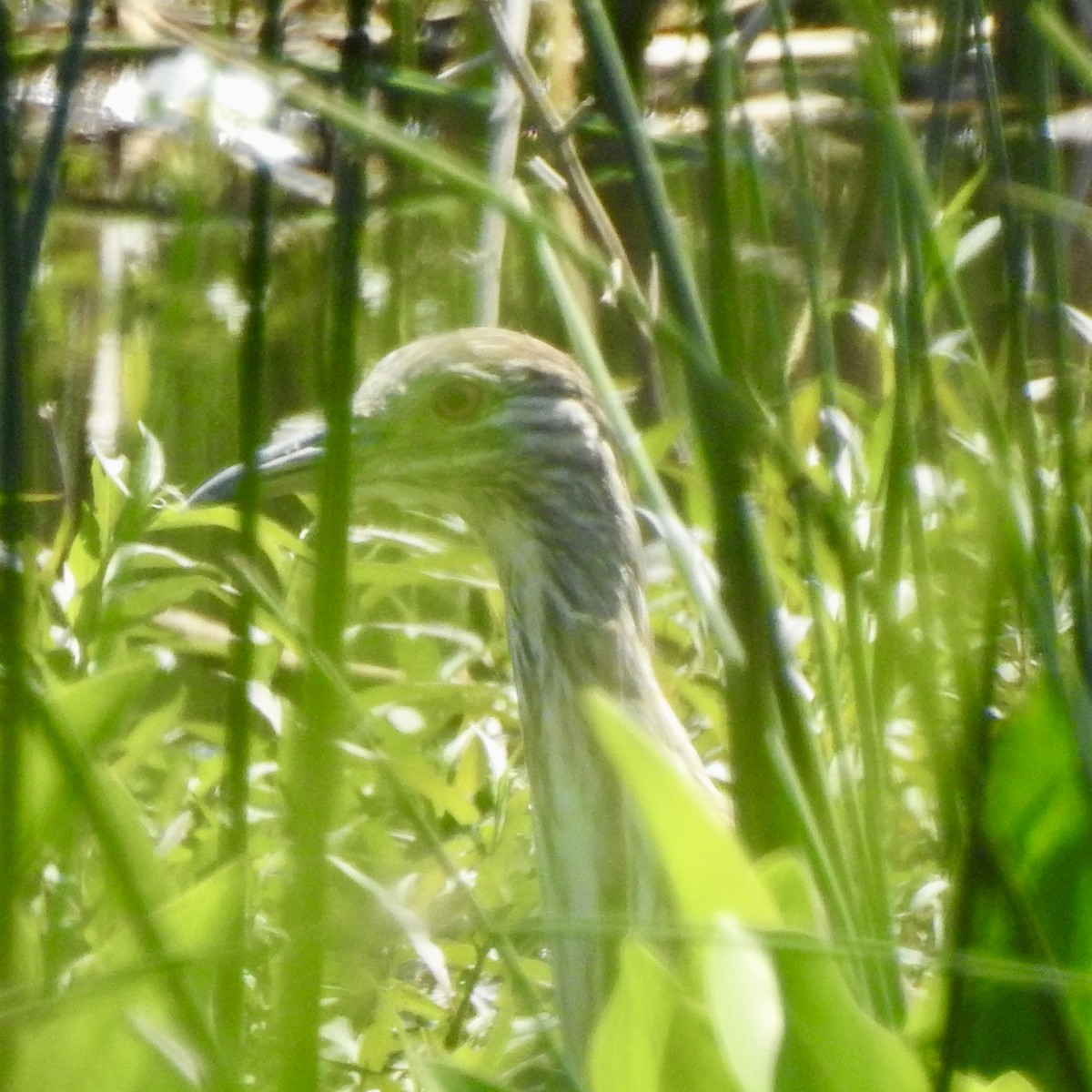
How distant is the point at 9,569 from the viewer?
43cm

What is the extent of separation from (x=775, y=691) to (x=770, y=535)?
763mm

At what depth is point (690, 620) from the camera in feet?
4.91

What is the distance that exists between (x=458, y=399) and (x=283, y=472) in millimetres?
267

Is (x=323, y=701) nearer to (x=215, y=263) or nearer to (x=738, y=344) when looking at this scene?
(x=738, y=344)

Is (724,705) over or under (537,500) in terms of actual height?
under

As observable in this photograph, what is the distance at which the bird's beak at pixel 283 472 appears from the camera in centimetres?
122

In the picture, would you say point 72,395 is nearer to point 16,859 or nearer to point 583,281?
point 583,281

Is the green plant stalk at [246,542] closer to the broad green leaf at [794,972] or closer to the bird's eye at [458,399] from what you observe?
the broad green leaf at [794,972]

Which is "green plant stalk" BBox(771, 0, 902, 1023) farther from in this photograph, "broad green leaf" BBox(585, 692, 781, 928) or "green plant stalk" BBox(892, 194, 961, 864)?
"broad green leaf" BBox(585, 692, 781, 928)

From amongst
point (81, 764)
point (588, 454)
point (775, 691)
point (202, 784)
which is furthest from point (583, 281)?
point (81, 764)

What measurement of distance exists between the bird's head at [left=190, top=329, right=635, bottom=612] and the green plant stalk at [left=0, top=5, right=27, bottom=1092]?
3.12 feet

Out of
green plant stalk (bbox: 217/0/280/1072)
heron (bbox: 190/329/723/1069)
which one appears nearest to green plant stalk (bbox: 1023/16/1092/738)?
green plant stalk (bbox: 217/0/280/1072)

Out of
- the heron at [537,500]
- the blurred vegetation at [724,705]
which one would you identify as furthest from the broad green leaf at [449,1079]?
the heron at [537,500]

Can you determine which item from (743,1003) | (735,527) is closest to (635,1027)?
(743,1003)
